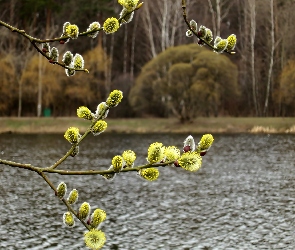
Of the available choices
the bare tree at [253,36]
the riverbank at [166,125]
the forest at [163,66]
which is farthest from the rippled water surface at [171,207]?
the bare tree at [253,36]

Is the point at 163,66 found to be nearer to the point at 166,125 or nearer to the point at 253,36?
the point at 166,125

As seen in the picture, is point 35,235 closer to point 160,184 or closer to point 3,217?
point 3,217

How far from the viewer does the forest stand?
125 ft

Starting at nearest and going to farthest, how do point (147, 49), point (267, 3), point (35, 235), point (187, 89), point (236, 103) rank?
point (35, 235) < point (187, 89) < point (267, 3) < point (236, 103) < point (147, 49)

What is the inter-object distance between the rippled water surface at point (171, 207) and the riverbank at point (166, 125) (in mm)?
13886

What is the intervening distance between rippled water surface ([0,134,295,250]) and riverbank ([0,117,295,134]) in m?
13.9

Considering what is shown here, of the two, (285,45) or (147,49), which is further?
(147,49)

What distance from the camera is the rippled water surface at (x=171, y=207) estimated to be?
36.0ft

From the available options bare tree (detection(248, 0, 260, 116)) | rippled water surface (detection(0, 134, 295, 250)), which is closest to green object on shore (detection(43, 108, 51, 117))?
bare tree (detection(248, 0, 260, 116))

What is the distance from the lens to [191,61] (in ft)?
125

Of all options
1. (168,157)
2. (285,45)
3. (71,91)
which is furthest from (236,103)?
(168,157)

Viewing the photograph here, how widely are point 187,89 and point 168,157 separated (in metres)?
36.7

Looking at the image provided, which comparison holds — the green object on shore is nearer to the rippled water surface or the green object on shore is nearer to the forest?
the forest

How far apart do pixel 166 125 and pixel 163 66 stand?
13.5 ft
